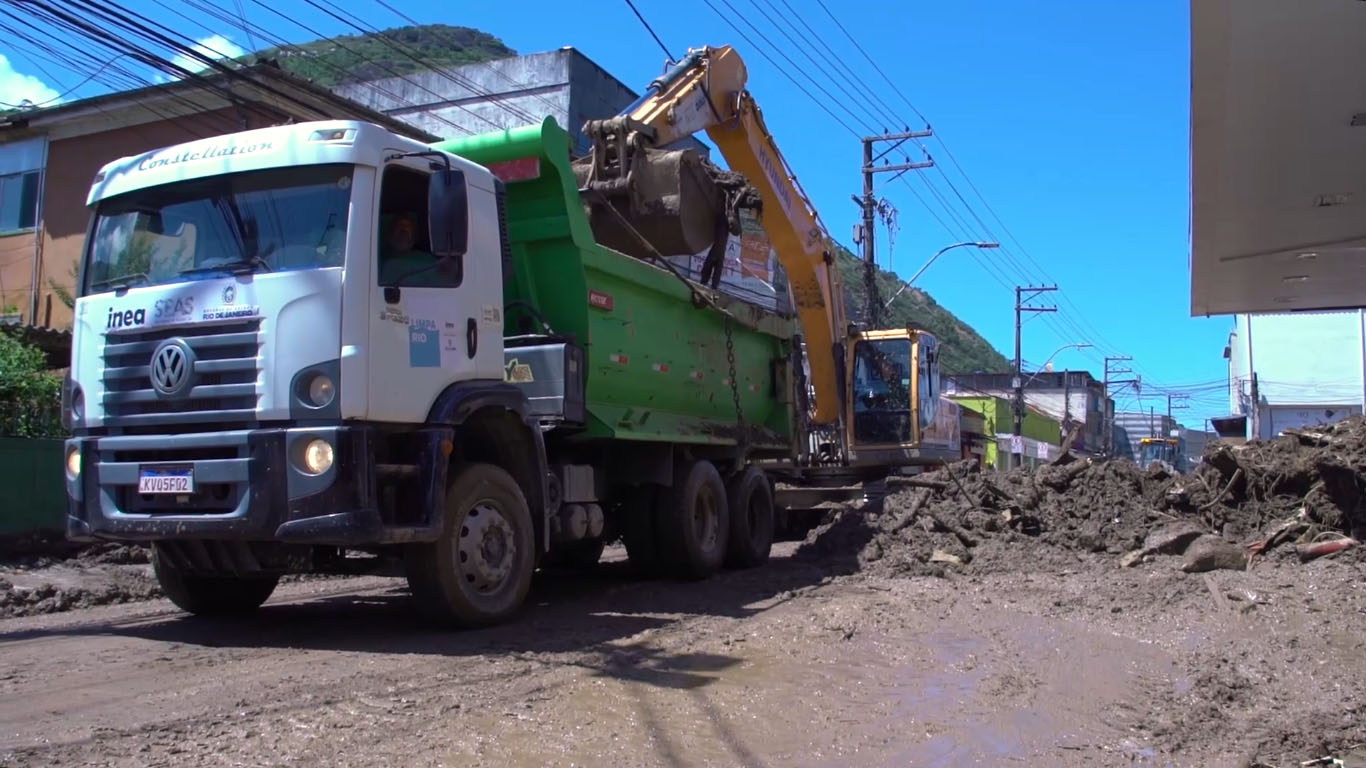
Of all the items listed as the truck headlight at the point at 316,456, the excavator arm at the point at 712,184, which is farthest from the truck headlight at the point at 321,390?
the excavator arm at the point at 712,184

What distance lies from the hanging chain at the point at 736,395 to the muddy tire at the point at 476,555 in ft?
14.1

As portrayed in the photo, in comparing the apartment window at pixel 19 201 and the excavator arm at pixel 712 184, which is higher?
the apartment window at pixel 19 201

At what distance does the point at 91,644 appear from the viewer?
6.87 m

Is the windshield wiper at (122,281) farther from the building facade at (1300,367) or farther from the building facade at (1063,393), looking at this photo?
the building facade at (1063,393)

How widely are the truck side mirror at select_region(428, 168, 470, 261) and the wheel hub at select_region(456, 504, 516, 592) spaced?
1678 mm

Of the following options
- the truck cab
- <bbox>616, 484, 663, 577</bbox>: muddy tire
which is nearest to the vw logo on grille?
the truck cab

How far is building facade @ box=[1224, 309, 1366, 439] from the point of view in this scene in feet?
147

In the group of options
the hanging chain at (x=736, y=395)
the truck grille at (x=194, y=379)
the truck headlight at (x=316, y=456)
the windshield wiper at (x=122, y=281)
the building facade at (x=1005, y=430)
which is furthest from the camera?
the building facade at (x=1005, y=430)

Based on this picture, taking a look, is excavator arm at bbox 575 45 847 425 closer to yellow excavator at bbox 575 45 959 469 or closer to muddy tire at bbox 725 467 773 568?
yellow excavator at bbox 575 45 959 469

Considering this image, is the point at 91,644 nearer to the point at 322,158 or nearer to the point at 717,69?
the point at 322,158

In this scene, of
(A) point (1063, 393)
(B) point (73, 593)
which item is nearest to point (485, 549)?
(B) point (73, 593)

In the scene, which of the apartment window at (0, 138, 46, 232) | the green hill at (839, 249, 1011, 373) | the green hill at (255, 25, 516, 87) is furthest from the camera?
the green hill at (839, 249, 1011, 373)

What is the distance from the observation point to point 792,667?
652 centimetres

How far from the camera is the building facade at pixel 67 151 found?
19125mm
